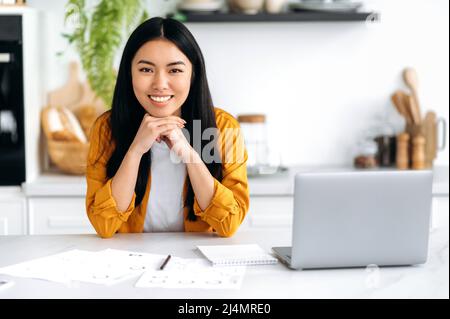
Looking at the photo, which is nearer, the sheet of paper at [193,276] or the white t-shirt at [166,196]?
the sheet of paper at [193,276]

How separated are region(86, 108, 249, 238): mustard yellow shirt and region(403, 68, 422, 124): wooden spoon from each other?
1620 millimetres

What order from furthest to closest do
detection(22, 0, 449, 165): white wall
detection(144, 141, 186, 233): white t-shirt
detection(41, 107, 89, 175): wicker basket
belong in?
1. detection(22, 0, 449, 165): white wall
2. detection(41, 107, 89, 175): wicker basket
3. detection(144, 141, 186, 233): white t-shirt

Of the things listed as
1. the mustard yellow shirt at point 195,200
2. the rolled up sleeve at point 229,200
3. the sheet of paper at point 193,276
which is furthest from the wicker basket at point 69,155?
the sheet of paper at point 193,276

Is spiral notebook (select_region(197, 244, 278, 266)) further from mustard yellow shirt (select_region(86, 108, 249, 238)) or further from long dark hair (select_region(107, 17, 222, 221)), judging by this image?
long dark hair (select_region(107, 17, 222, 221))

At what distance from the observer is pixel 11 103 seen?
3.25 metres

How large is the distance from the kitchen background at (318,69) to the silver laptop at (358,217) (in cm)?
201

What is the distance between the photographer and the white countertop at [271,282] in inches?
61.2

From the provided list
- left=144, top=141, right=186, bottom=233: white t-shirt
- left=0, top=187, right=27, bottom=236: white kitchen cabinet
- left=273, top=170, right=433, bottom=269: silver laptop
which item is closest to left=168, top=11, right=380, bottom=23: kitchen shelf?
left=0, top=187, right=27, bottom=236: white kitchen cabinet

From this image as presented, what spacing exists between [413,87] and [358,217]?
2.20m

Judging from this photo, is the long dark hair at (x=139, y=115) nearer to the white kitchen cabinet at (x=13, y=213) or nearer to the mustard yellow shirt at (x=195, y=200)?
the mustard yellow shirt at (x=195, y=200)

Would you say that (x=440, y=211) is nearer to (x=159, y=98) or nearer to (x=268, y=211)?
(x=268, y=211)

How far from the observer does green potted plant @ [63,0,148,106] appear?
131 inches

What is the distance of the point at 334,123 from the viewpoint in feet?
12.5
